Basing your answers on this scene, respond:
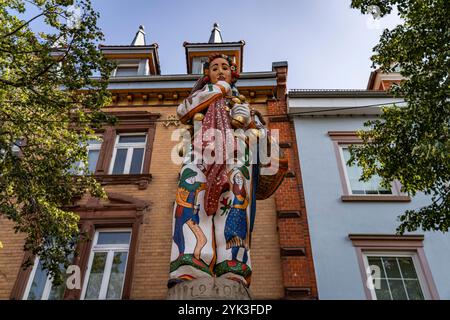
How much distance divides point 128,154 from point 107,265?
343 cm

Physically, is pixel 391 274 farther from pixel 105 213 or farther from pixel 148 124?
pixel 148 124

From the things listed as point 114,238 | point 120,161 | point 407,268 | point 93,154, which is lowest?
point 407,268

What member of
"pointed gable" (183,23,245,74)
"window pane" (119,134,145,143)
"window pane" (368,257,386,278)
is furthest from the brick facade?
"pointed gable" (183,23,245,74)

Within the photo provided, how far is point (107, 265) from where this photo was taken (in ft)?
28.6

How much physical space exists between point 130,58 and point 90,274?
8.18m

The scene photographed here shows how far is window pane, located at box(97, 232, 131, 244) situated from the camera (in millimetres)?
9227

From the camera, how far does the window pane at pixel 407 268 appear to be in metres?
8.51

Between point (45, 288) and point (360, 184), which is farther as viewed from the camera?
point (360, 184)

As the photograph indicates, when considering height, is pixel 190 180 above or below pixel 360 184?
below

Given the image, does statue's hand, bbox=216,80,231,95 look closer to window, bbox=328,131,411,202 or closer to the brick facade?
the brick facade

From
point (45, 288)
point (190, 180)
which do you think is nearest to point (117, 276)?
point (45, 288)

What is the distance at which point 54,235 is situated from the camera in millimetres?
7012

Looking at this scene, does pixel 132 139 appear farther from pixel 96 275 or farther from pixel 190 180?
pixel 190 180
